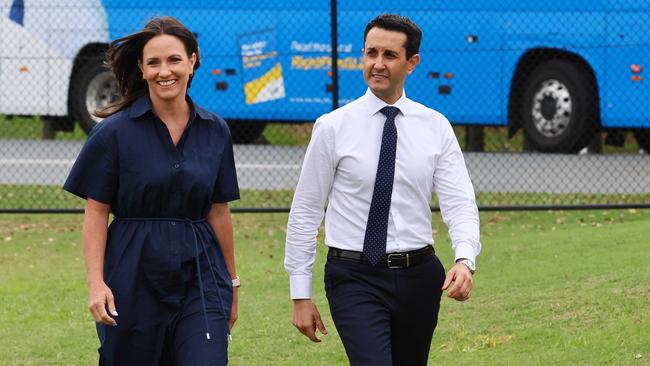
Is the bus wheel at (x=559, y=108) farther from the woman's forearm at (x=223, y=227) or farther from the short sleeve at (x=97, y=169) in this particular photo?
A: the short sleeve at (x=97, y=169)

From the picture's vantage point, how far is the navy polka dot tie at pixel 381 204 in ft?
16.2

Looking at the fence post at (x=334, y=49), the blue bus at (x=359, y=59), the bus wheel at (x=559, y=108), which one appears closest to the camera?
the fence post at (x=334, y=49)

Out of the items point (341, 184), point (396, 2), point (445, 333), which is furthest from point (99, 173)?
point (396, 2)

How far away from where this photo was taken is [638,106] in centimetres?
1727

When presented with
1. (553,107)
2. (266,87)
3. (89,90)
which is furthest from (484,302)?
(89,90)

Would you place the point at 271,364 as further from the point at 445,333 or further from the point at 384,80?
the point at 384,80

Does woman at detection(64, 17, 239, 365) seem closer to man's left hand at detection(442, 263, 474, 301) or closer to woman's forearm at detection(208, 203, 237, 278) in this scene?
woman's forearm at detection(208, 203, 237, 278)

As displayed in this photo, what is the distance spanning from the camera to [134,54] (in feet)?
16.5

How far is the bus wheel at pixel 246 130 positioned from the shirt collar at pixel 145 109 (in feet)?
49.0

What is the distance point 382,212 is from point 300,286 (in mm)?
380

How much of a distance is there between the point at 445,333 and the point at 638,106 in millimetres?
9931

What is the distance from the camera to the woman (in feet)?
15.8

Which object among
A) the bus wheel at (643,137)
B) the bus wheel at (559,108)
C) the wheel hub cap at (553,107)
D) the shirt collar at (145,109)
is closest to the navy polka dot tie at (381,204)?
the shirt collar at (145,109)

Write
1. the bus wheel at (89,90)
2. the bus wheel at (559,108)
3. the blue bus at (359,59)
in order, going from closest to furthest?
Result: the blue bus at (359,59) < the bus wheel at (559,108) < the bus wheel at (89,90)
